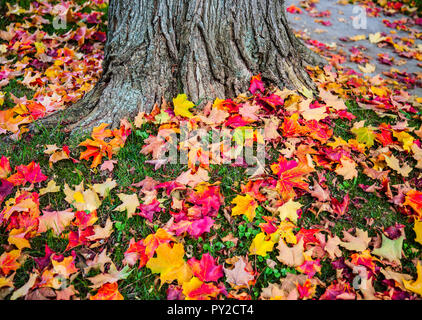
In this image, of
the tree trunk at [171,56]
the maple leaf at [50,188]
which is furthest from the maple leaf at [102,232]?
the tree trunk at [171,56]

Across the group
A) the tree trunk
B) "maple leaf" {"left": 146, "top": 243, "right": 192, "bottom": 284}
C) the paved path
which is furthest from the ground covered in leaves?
the paved path

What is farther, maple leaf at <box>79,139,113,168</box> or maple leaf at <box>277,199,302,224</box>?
maple leaf at <box>79,139,113,168</box>

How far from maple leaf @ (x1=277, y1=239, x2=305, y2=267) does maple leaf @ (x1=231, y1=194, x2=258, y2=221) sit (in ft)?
0.89

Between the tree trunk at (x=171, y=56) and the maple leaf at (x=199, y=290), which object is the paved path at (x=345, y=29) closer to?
the tree trunk at (x=171, y=56)

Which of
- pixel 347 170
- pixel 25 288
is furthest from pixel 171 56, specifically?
pixel 25 288

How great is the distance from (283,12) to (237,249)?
2.35 meters

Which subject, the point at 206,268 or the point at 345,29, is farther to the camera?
the point at 345,29

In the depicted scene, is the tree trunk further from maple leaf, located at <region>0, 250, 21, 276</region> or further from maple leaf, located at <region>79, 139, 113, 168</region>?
maple leaf, located at <region>0, 250, 21, 276</region>

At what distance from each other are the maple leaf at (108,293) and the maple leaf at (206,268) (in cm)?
41

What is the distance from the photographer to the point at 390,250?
1.77 metres

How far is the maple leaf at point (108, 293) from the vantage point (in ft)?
5.09

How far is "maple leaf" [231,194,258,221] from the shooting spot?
1.92 m

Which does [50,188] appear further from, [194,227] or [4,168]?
[194,227]

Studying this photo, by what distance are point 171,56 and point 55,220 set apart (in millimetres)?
1605
